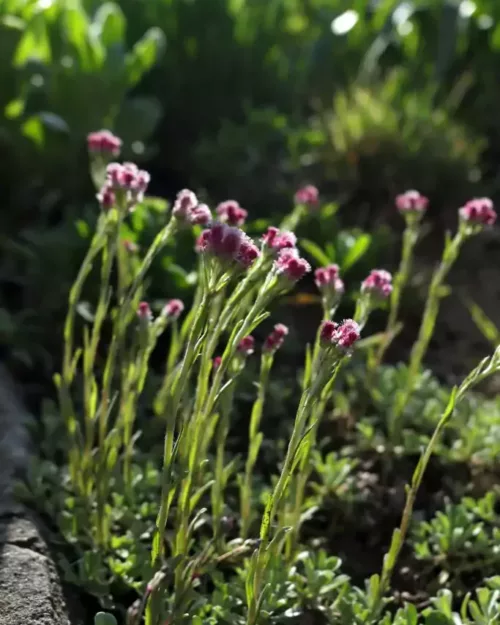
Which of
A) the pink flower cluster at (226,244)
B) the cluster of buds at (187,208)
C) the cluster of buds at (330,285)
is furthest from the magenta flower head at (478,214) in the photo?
the pink flower cluster at (226,244)

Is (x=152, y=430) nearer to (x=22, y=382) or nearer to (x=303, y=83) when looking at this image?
(x=22, y=382)

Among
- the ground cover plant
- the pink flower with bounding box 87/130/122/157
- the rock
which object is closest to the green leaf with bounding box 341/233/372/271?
the ground cover plant

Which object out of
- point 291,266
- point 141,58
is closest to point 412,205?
point 291,266

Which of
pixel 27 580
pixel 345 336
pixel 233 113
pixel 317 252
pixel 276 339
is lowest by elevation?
pixel 27 580

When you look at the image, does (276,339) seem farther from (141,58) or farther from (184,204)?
(141,58)

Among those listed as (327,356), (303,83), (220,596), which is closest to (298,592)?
(220,596)

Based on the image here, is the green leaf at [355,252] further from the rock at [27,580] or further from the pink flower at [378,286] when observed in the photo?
the rock at [27,580]
